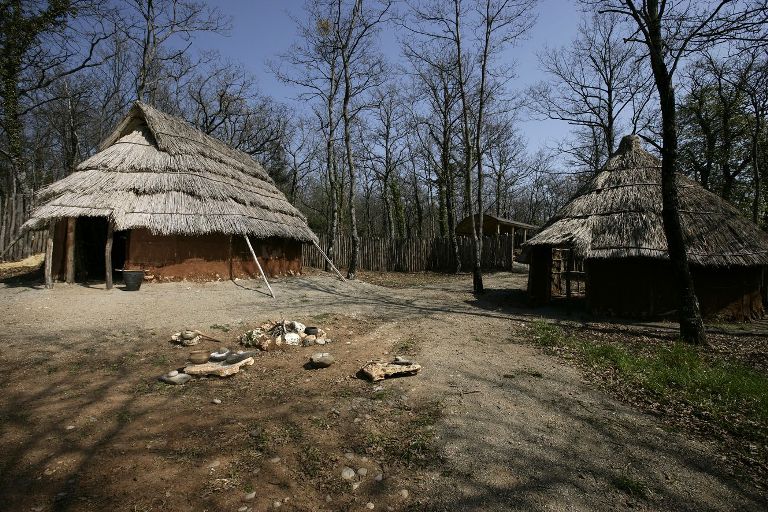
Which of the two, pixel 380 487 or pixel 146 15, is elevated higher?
pixel 146 15

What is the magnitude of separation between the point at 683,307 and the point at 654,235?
2.90m

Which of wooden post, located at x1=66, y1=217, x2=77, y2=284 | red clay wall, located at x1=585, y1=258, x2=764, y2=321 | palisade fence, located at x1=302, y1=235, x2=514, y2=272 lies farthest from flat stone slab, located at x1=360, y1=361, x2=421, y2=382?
palisade fence, located at x1=302, y1=235, x2=514, y2=272

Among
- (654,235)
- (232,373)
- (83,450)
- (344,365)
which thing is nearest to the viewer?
(83,450)

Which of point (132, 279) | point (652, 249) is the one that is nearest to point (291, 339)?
point (132, 279)

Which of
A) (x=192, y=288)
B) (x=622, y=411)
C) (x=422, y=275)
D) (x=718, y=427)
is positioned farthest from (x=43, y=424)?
(x=422, y=275)

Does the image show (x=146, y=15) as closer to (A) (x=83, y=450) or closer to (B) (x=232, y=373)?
(B) (x=232, y=373)

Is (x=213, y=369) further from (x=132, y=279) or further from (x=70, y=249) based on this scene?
(x=70, y=249)

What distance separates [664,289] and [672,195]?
11.1 feet

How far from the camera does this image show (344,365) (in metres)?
5.99

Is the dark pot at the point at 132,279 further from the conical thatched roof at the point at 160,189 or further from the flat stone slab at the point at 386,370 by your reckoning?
the flat stone slab at the point at 386,370

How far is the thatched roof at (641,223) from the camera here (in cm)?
979

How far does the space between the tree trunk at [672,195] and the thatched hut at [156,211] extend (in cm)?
1144

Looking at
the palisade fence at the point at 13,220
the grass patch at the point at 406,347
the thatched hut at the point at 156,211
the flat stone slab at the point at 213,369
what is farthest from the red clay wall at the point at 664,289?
the palisade fence at the point at 13,220

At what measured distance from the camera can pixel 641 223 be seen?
33.8ft
